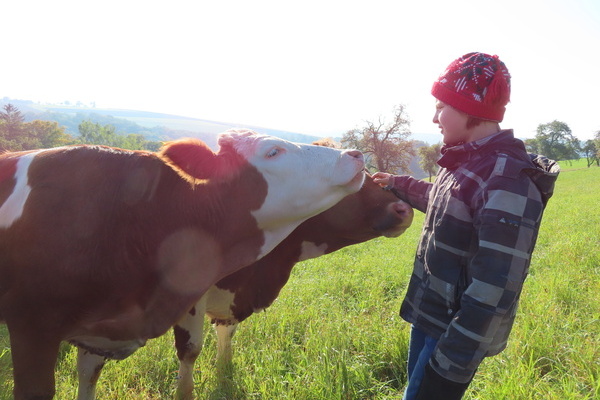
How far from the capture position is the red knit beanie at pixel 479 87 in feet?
6.08

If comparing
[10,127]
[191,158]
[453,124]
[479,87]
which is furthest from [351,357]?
[10,127]

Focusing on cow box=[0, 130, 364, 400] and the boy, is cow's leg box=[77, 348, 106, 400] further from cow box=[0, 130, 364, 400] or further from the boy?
the boy

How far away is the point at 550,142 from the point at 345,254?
89725 millimetres

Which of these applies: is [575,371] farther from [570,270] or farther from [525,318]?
[570,270]

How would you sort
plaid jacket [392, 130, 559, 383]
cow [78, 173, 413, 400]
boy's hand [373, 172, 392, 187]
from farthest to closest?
cow [78, 173, 413, 400], boy's hand [373, 172, 392, 187], plaid jacket [392, 130, 559, 383]

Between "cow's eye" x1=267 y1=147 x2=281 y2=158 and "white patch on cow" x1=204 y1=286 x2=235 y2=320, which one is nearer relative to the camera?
"cow's eye" x1=267 y1=147 x2=281 y2=158

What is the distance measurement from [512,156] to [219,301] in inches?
104

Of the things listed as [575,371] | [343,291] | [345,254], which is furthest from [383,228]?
[345,254]

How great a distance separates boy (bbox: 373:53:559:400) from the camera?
1569 mm

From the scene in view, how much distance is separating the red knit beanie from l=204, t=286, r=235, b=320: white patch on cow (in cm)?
244

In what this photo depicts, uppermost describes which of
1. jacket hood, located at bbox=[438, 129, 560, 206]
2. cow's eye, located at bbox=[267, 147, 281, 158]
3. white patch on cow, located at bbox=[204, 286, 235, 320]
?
jacket hood, located at bbox=[438, 129, 560, 206]

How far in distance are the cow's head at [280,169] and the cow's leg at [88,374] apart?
1.72m

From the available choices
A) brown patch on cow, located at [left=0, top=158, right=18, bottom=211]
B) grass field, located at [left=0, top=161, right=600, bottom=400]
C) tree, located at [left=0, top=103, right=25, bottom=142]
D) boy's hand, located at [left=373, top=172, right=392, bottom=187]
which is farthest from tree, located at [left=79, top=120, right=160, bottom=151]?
boy's hand, located at [left=373, top=172, right=392, bottom=187]

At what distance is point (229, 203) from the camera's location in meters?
2.38
